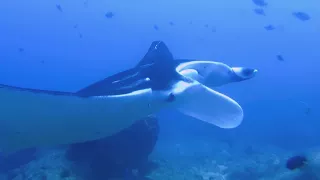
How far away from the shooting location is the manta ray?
10.2 feet

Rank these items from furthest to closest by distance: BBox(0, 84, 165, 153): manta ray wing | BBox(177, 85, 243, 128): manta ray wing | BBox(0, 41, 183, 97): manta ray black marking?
BBox(177, 85, 243, 128): manta ray wing → BBox(0, 41, 183, 97): manta ray black marking → BBox(0, 84, 165, 153): manta ray wing

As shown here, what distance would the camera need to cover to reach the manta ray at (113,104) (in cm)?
311

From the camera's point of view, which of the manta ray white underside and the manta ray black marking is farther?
the manta ray black marking

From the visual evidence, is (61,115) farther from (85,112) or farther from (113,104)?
(113,104)

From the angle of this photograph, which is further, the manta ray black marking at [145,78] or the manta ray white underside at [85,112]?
the manta ray black marking at [145,78]

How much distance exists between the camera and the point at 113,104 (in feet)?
11.0

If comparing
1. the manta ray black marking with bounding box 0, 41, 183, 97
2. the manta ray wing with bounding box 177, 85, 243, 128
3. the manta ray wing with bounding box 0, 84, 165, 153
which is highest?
the manta ray black marking with bounding box 0, 41, 183, 97

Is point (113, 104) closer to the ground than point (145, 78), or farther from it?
closer to the ground

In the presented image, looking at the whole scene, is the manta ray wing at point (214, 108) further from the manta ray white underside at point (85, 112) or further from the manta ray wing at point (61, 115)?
the manta ray wing at point (61, 115)

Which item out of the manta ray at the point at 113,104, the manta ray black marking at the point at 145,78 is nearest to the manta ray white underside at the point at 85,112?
the manta ray at the point at 113,104

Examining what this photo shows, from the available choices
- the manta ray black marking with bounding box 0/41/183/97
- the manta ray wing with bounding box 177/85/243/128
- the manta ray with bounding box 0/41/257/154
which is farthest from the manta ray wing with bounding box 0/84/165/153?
the manta ray wing with bounding box 177/85/243/128

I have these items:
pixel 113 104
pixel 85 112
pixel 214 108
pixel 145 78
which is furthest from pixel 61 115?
pixel 214 108

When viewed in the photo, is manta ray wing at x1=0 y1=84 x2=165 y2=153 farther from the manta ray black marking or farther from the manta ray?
the manta ray black marking

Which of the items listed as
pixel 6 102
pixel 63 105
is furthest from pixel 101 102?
pixel 6 102
